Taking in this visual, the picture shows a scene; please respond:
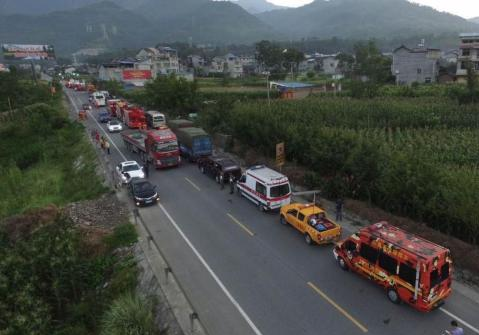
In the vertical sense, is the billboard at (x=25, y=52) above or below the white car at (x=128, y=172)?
above

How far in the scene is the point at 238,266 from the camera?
16.9m

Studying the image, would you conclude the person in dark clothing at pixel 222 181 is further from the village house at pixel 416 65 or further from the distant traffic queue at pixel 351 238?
the village house at pixel 416 65

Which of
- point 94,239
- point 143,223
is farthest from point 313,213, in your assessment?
point 94,239

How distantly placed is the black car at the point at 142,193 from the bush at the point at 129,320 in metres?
10.9

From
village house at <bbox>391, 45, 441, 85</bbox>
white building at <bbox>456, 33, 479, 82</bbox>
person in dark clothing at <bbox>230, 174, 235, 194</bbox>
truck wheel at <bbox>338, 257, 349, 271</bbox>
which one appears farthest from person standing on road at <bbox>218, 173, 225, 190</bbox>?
white building at <bbox>456, 33, 479, 82</bbox>

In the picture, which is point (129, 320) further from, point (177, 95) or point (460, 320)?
point (177, 95)

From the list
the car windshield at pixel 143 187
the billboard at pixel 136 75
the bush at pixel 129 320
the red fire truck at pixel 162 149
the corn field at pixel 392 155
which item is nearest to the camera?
the bush at pixel 129 320

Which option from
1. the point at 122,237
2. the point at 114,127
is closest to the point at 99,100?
the point at 114,127

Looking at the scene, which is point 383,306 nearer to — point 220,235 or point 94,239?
point 220,235

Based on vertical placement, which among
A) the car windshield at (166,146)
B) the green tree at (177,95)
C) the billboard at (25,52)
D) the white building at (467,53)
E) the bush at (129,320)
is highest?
the billboard at (25,52)

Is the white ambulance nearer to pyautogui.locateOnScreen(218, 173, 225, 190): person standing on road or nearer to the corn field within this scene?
the corn field

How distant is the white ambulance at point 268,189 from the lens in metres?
22.0

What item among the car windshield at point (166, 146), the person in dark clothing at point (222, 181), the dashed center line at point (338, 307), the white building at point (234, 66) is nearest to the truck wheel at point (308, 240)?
the dashed center line at point (338, 307)

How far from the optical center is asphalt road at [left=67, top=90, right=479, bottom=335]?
13.1 m
